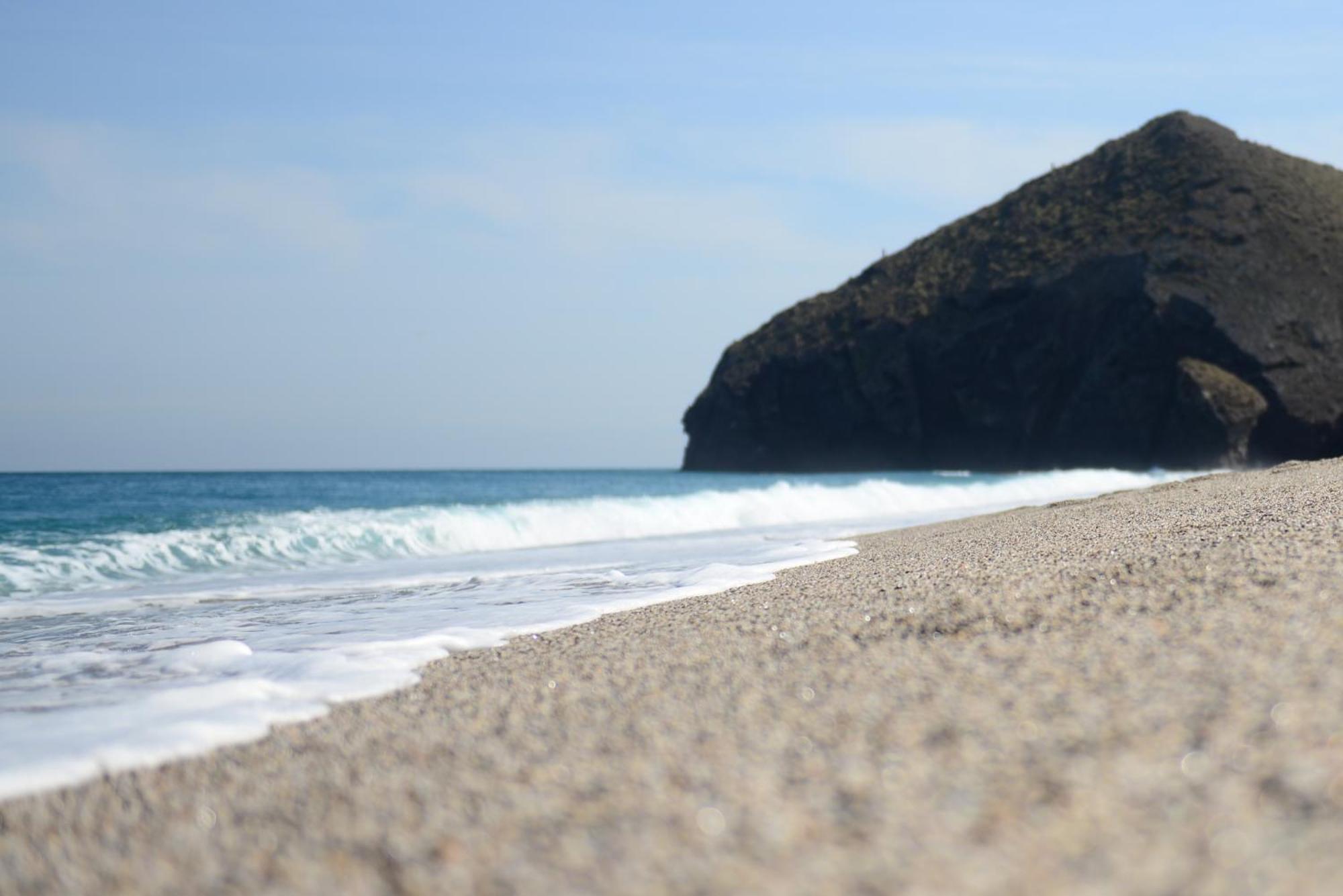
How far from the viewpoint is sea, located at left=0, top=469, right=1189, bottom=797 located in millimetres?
3795

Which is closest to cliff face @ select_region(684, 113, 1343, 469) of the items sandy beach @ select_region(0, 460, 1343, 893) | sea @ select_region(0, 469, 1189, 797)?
sea @ select_region(0, 469, 1189, 797)

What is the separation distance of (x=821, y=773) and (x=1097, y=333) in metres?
50.0

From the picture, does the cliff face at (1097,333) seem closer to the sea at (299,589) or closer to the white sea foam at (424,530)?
the white sea foam at (424,530)

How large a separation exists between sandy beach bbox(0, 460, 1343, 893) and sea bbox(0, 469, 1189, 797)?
516mm

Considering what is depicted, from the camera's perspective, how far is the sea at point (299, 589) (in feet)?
12.5

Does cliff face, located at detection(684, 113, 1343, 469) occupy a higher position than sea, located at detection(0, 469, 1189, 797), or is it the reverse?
cliff face, located at detection(684, 113, 1343, 469)

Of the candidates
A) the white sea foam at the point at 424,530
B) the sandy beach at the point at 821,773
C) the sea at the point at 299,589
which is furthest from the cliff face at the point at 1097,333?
the sandy beach at the point at 821,773

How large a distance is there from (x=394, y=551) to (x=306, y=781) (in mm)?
11675

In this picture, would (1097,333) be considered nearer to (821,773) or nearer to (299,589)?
(299,589)

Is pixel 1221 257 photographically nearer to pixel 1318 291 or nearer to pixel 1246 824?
pixel 1318 291

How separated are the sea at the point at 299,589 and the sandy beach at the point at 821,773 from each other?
0.52 m

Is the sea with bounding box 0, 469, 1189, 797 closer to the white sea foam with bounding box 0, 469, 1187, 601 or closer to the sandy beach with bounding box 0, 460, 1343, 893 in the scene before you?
the white sea foam with bounding box 0, 469, 1187, 601

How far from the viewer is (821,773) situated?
233 centimetres

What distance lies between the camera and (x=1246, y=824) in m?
1.89
